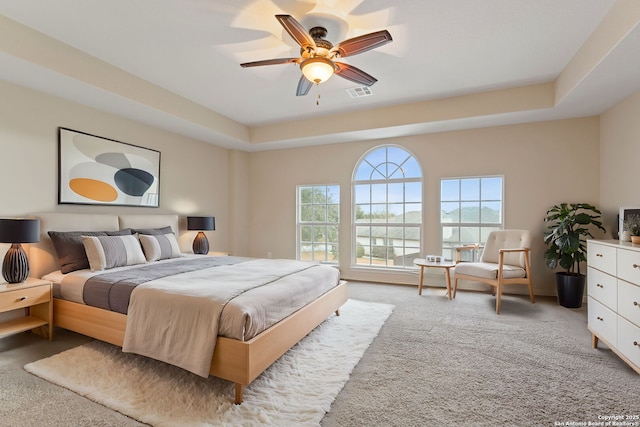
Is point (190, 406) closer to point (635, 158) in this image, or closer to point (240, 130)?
point (240, 130)

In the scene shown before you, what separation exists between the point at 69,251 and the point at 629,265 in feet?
15.9

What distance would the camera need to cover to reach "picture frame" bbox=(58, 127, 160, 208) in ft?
11.3

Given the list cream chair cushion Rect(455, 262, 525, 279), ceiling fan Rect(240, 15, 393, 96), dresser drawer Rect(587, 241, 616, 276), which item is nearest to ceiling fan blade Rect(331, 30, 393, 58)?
ceiling fan Rect(240, 15, 393, 96)

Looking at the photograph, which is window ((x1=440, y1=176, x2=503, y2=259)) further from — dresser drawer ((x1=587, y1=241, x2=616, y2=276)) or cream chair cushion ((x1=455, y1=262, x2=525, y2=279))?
dresser drawer ((x1=587, y1=241, x2=616, y2=276))

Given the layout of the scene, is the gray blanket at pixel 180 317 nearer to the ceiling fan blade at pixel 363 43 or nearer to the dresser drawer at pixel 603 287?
the ceiling fan blade at pixel 363 43

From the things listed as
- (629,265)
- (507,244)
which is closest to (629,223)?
(629,265)

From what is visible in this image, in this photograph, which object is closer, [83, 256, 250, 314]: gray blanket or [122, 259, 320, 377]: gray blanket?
[122, 259, 320, 377]: gray blanket

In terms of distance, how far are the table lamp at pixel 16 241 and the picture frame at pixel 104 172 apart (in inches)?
31.2

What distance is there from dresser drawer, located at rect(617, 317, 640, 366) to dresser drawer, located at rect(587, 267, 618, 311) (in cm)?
16

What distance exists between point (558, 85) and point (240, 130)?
452 cm

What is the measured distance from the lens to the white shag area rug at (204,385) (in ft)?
5.76

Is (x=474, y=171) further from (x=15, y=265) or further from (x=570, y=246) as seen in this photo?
(x=15, y=265)

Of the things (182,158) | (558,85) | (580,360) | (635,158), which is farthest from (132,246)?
(635,158)

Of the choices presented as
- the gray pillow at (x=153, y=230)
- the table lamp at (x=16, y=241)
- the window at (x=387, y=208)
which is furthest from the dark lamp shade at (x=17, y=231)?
the window at (x=387, y=208)
